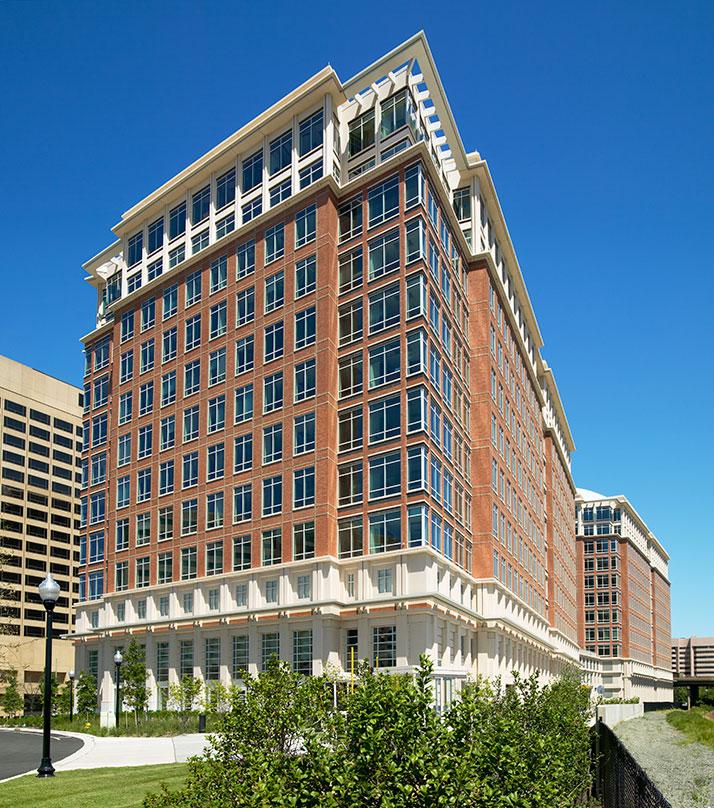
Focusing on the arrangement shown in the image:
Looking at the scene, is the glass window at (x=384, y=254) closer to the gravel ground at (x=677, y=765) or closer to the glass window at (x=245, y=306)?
the glass window at (x=245, y=306)

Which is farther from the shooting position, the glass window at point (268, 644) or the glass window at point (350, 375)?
the glass window at point (350, 375)

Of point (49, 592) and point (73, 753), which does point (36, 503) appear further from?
point (49, 592)

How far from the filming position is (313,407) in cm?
5628

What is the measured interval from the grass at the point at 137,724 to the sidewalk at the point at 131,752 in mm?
2279

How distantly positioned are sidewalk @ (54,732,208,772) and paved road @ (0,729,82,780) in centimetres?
68

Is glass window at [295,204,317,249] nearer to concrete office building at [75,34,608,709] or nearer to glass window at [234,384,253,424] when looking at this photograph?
concrete office building at [75,34,608,709]

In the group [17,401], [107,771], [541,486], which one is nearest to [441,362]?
[107,771]

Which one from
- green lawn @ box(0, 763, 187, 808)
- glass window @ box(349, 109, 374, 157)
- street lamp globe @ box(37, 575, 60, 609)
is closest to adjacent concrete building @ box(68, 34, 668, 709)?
glass window @ box(349, 109, 374, 157)

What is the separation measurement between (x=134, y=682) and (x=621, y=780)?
46041 mm

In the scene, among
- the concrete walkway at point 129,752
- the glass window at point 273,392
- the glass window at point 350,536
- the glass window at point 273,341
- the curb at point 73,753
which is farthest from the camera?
the glass window at point 273,341

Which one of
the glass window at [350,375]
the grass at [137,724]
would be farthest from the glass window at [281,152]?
the grass at [137,724]

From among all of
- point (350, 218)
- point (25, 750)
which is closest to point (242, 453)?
point (350, 218)

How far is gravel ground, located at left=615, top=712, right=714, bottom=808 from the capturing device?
23844mm

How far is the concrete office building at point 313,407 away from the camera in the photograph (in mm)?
53750
